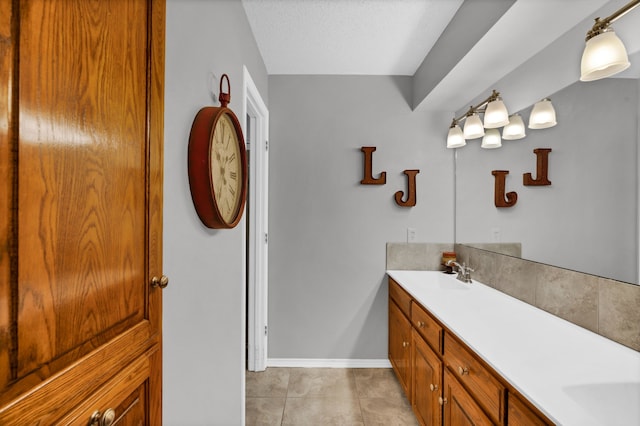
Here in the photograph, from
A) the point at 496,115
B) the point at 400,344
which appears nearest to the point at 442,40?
the point at 496,115

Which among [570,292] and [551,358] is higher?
[570,292]

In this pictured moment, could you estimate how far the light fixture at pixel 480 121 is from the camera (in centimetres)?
197

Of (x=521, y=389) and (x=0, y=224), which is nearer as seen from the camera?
(x=0, y=224)

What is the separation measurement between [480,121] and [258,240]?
191 cm

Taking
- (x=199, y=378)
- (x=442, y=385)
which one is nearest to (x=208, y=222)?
(x=199, y=378)

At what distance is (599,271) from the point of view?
1342 millimetres

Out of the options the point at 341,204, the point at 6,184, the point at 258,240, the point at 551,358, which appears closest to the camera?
the point at 6,184

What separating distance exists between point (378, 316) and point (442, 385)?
1.18 metres

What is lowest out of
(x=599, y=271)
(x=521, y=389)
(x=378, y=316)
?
(x=378, y=316)

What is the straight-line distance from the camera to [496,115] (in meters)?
1.97

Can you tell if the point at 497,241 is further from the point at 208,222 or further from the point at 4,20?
the point at 4,20

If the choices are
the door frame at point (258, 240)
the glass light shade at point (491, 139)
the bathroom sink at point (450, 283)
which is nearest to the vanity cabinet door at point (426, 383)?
the bathroom sink at point (450, 283)

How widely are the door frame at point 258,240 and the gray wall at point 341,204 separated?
87 mm

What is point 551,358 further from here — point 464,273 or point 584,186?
point 464,273
